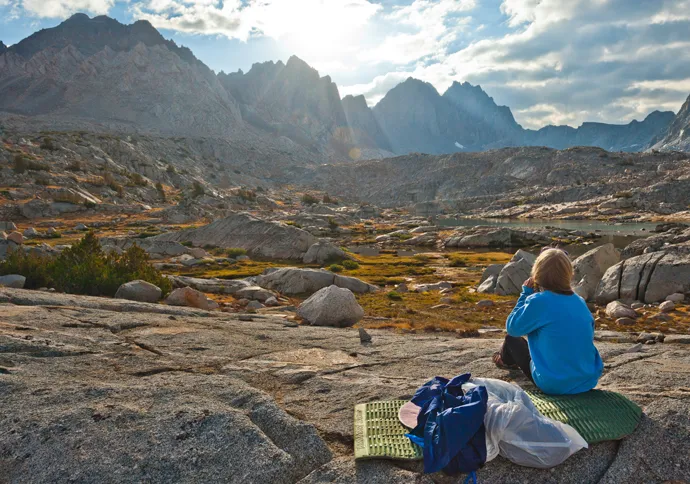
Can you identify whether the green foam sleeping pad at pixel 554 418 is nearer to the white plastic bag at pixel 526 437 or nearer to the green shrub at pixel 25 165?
the white plastic bag at pixel 526 437

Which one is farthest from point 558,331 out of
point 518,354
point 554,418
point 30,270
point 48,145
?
point 48,145

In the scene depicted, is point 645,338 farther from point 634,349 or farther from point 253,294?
point 253,294

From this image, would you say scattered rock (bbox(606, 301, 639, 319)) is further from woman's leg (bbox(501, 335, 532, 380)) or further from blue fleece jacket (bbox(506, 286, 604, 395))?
blue fleece jacket (bbox(506, 286, 604, 395))

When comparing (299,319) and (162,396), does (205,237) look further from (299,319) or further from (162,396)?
(162,396)

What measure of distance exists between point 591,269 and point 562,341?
25.1 metres

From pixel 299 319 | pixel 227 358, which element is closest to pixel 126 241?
pixel 299 319

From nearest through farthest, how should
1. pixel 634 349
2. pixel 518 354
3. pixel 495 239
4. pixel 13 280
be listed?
pixel 518 354
pixel 634 349
pixel 13 280
pixel 495 239

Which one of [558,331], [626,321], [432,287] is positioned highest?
[558,331]

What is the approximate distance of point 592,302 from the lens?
24.8 meters

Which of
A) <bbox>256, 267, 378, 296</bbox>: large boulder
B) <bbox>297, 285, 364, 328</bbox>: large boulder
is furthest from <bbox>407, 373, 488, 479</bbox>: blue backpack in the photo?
<bbox>256, 267, 378, 296</bbox>: large boulder

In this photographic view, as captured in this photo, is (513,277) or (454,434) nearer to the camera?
(454,434)

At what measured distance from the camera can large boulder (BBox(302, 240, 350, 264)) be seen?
1836 inches

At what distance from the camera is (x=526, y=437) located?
5.05 meters

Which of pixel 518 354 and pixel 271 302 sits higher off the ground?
pixel 518 354
